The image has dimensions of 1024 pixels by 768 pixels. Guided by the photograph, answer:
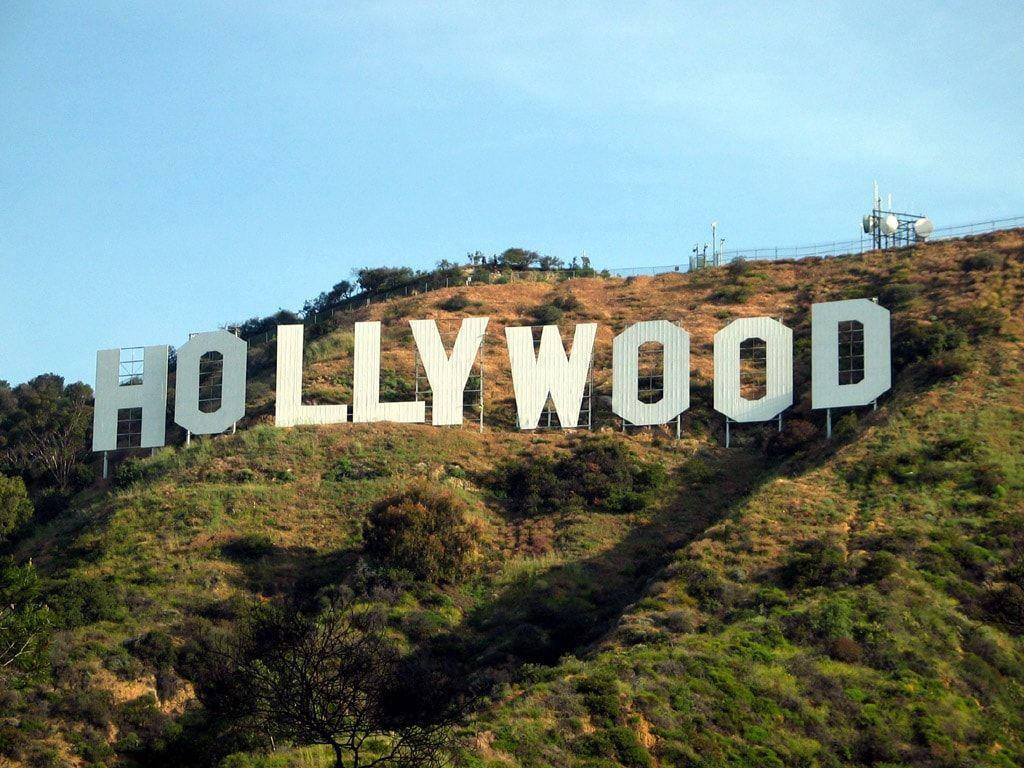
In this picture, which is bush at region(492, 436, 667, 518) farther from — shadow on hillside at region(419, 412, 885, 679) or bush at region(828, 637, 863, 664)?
bush at region(828, 637, 863, 664)

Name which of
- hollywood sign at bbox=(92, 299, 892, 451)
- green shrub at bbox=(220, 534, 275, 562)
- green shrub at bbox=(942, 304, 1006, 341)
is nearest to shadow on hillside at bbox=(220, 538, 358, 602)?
green shrub at bbox=(220, 534, 275, 562)

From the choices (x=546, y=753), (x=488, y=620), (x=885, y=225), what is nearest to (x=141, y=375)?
(x=488, y=620)

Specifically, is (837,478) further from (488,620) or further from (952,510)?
(488,620)

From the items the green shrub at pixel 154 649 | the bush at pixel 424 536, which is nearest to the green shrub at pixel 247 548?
the bush at pixel 424 536

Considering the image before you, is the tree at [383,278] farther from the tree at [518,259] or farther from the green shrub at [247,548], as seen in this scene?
the green shrub at [247,548]

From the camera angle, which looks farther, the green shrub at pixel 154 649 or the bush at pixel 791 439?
the bush at pixel 791 439

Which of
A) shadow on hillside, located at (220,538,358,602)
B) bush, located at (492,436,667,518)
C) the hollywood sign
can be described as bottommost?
shadow on hillside, located at (220,538,358,602)

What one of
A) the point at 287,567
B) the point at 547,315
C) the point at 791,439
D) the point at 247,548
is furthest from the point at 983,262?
the point at 247,548
